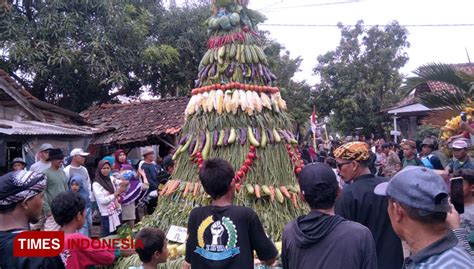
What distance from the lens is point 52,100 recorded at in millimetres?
15305

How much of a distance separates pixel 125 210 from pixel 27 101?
3686mm

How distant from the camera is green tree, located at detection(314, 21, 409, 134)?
22.4 m

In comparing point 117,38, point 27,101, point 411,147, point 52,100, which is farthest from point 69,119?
point 411,147

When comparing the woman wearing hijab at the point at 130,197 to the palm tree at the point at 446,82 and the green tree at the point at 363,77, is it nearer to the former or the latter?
the palm tree at the point at 446,82

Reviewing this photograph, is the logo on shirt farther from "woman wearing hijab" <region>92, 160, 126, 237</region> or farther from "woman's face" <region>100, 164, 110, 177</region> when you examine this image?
"woman's face" <region>100, 164, 110, 177</region>

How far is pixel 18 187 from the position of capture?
7.83 feet

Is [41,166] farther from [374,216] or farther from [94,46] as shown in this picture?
[94,46]

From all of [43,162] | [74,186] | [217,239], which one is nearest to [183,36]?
[43,162]

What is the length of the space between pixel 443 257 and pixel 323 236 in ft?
2.40

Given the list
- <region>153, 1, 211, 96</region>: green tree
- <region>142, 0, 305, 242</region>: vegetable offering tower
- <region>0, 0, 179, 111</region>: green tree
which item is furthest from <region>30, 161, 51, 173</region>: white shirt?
<region>153, 1, 211, 96</region>: green tree

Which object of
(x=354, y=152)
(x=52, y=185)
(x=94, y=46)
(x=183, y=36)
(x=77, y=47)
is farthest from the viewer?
(x=183, y=36)

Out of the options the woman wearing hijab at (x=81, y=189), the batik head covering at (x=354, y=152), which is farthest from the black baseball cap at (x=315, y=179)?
the woman wearing hijab at (x=81, y=189)

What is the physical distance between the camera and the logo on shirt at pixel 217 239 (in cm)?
274

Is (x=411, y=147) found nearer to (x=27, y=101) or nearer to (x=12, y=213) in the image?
(x=12, y=213)
